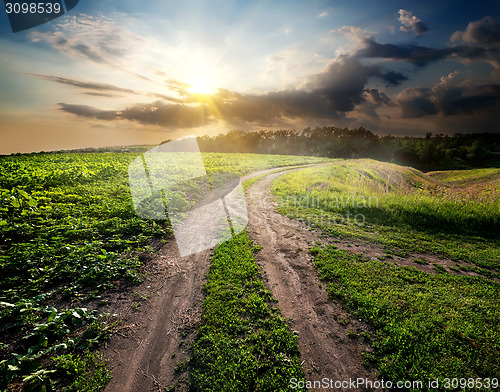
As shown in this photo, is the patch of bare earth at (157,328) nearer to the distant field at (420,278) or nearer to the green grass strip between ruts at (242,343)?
the green grass strip between ruts at (242,343)

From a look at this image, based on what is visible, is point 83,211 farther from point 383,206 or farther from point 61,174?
point 383,206

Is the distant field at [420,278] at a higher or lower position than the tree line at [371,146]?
lower

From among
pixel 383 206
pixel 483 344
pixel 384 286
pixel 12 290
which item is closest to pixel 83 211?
pixel 12 290

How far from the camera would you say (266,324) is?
554 centimetres

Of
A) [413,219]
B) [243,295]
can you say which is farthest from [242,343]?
[413,219]

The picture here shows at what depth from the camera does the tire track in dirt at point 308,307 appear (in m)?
4.64

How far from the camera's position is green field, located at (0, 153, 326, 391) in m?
4.30

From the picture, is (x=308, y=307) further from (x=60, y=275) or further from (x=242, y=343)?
(x=60, y=275)

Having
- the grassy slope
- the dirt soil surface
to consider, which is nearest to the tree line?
the grassy slope

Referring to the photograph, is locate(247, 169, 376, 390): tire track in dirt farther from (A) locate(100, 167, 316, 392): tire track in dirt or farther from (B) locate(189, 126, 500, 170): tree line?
(B) locate(189, 126, 500, 170): tree line

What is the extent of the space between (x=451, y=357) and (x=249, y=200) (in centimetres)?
1340

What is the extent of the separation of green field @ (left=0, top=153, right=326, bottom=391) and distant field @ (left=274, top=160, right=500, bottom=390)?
22.3 ft

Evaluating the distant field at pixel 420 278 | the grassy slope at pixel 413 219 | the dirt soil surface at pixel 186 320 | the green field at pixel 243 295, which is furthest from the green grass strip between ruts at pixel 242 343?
the grassy slope at pixel 413 219

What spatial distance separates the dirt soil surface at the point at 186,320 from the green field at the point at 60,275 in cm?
48
